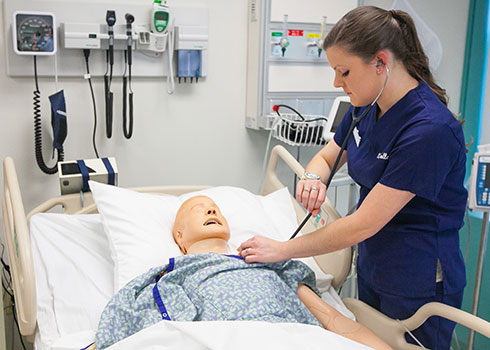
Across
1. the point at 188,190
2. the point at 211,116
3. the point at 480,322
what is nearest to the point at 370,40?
the point at 480,322

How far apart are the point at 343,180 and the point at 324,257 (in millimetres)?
366

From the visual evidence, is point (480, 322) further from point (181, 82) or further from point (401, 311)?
point (181, 82)

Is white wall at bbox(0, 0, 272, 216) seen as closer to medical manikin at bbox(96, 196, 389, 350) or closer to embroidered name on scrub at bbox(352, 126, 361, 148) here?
medical manikin at bbox(96, 196, 389, 350)

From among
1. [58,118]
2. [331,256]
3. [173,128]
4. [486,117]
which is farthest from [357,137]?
[486,117]

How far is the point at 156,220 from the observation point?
6.22 ft

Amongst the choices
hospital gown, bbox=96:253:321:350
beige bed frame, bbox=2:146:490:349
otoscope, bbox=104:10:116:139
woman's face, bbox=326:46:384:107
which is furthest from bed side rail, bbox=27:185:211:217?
woman's face, bbox=326:46:384:107

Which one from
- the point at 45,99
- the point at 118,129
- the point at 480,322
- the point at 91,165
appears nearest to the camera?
A: the point at 480,322

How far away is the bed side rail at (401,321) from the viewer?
4.35 feet

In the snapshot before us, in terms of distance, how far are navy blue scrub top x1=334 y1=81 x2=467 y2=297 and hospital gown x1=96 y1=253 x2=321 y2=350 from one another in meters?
0.27

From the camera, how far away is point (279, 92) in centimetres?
257

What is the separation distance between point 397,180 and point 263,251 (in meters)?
0.45

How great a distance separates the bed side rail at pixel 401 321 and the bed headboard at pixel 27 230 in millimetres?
169

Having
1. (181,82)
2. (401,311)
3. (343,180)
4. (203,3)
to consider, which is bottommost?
(401,311)

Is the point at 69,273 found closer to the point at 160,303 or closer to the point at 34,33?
the point at 160,303
